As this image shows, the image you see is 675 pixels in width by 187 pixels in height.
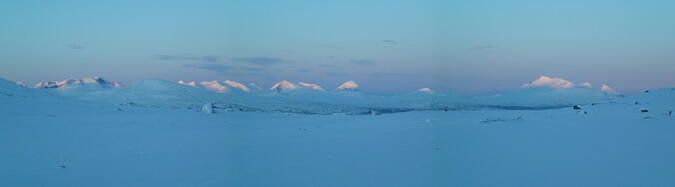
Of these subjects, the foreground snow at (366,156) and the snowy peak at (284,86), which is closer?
the foreground snow at (366,156)

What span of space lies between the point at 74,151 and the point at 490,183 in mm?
6597

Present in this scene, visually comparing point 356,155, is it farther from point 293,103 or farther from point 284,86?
point 284,86

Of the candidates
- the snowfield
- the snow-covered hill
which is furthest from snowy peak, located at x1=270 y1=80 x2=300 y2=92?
the snowfield

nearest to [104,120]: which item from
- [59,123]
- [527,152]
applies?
[59,123]

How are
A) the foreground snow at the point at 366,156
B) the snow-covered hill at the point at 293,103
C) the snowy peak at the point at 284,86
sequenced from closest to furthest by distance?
the foreground snow at the point at 366,156, the snow-covered hill at the point at 293,103, the snowy peak at the point at 284,86

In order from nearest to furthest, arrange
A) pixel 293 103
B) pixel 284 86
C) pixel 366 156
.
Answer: pixel 366 156 < pixel 293 103 < pixel 284 86

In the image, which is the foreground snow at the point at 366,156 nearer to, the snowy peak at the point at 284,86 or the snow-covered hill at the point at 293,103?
the snow-covered hill at the point at 293,103

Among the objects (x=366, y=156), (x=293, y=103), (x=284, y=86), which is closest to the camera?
(x=366, y=156)

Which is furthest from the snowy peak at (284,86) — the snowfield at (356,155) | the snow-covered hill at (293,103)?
the snowfield at (356,155)

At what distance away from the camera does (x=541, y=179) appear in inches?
201

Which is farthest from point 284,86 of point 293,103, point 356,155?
point 356,155

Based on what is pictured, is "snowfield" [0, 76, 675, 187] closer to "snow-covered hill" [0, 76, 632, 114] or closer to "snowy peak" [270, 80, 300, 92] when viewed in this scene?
"snow-covered hill" [0, 76, 632, 114]

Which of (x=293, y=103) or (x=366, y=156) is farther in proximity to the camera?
(x=293, y=103)

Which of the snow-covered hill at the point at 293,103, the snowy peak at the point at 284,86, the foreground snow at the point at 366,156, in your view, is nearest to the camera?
the foreground snow at the point at 366,156
